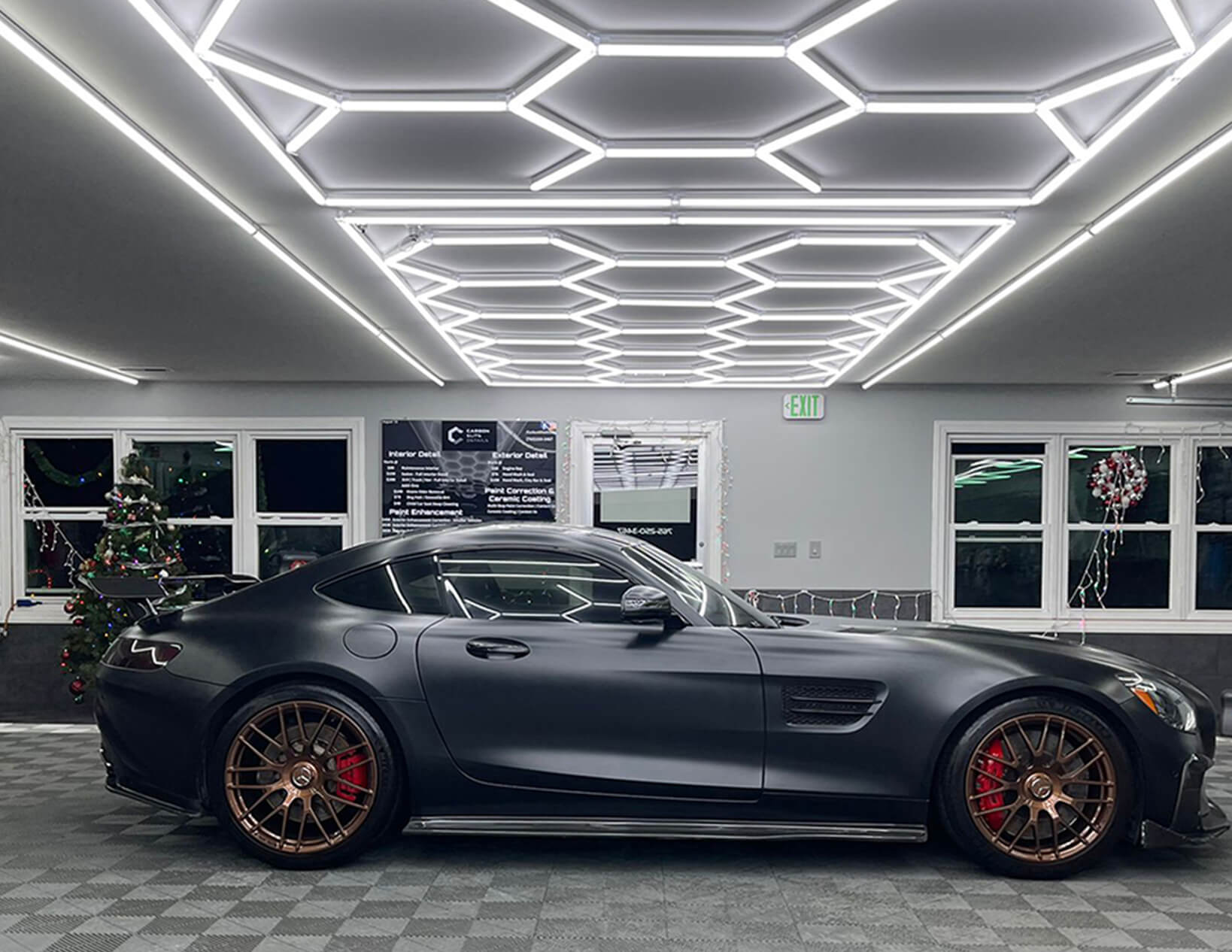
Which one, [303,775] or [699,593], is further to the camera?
[699,593]

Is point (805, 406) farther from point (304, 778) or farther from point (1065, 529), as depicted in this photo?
point (304, 778)

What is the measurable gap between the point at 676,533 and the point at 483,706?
550 cm

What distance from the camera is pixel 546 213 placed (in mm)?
3744

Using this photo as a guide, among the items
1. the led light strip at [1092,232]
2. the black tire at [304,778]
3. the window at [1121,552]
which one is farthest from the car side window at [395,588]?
the window at [1121,552]

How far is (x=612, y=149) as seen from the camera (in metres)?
3.12

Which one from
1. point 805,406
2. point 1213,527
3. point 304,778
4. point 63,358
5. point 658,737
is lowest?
point 304,778

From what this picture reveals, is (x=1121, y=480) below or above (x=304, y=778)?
above

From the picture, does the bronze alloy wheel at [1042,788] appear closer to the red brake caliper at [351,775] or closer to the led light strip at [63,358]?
the red brake caliper at [351,775]

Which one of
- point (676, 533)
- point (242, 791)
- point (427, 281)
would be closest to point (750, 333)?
point (427, 281)

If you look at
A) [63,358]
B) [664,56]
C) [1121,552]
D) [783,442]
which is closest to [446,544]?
[664,56]

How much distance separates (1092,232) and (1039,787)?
1.98m

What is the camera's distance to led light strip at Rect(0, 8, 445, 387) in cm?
222

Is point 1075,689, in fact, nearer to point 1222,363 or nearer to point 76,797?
point 76,797

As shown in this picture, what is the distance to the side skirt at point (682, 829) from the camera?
3316mm
